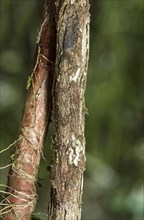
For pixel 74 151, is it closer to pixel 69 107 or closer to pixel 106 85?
pixel 69 107

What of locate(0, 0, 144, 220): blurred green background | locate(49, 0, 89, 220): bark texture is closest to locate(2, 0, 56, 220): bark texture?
locate(49, 0, 89, 220): bark texture

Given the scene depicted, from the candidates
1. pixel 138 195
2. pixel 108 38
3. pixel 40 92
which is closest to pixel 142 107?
pixel 108 38

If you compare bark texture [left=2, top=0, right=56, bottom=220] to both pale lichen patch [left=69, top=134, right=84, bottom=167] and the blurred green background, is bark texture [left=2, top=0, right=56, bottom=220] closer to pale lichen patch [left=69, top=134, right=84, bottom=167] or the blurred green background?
pale lichen patch [left=69, top=134, right=84, bottom=167]

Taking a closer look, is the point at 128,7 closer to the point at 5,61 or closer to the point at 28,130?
the point at 5,61

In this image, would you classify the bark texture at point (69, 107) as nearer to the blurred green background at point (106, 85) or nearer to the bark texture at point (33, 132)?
the bark texture at point (33, 132)

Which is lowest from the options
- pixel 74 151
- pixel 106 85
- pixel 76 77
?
pixel 74 151

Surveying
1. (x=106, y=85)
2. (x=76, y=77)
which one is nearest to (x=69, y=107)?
(x=76, y=77)
